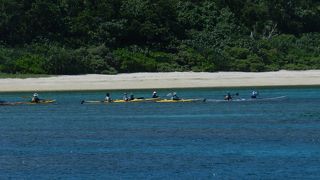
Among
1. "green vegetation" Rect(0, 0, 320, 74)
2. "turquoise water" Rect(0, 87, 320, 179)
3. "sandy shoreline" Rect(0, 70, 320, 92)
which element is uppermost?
"green vegetation" Rect(0, 0, 320, 74)

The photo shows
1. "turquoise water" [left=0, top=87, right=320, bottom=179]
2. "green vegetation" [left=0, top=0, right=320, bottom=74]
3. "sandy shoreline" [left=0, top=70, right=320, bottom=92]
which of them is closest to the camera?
"turquoise water" [left=0, top=87, right=320, bottom=179]

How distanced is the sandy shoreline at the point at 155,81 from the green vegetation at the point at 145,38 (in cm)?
308

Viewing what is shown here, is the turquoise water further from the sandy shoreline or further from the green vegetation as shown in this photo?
the green vegetation

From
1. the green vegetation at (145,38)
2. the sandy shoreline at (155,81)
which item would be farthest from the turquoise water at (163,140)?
the green vegetation at (145,38)

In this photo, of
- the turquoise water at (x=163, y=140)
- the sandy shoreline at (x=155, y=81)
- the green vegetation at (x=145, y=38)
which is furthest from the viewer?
the green vegetation at (x=145, y=38)

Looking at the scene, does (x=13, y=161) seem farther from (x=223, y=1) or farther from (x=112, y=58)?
(x=223, y=1)

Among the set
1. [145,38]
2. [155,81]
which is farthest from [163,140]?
[145,38]

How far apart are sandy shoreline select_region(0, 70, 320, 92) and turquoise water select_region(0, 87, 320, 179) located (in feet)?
18.6

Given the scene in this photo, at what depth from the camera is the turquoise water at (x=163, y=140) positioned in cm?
3703

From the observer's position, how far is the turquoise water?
37031 millimetres

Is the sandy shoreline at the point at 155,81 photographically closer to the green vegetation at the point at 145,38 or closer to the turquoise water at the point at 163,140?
the green vegetation at the point at 145,38

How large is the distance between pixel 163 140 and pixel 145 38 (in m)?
46.0

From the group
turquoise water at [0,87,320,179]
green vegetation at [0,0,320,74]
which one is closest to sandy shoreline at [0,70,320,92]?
green vegetation at [0,0,320,74]

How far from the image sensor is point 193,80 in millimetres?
79188
